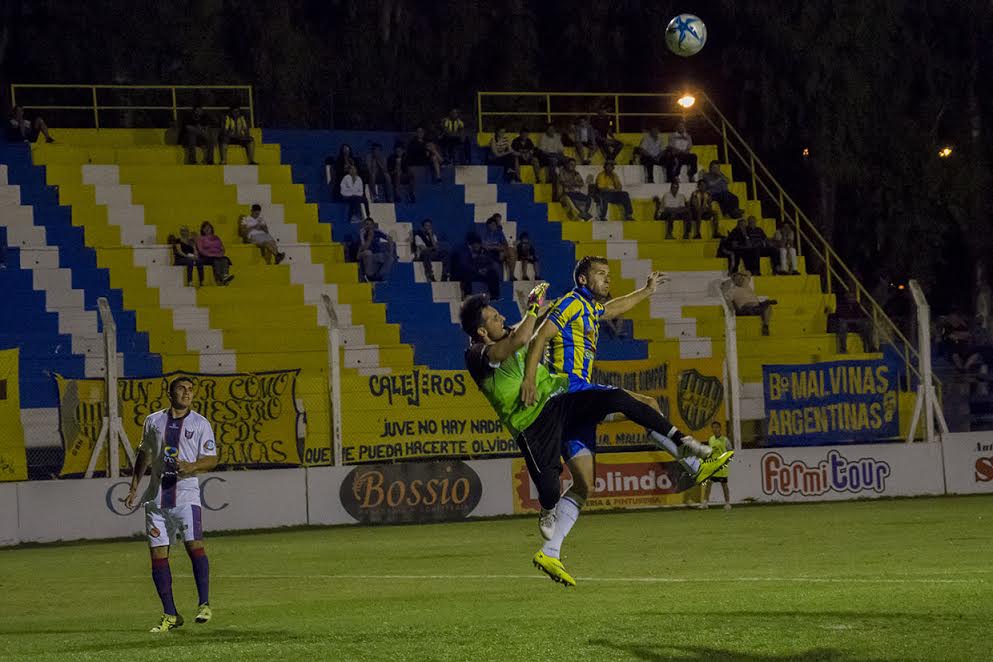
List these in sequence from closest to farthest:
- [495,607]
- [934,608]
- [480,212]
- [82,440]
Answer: [934,608], [495,607], [82,440], [480,212]

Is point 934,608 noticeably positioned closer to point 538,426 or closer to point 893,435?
point 538,426

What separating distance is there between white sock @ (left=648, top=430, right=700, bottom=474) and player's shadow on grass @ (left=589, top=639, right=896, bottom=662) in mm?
2089

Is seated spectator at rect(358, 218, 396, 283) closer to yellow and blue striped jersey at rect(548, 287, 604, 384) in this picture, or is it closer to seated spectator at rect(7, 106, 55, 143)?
seated spectator at rect(7, 106, 55, 143)

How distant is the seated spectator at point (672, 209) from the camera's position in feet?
110

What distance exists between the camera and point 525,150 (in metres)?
34.6

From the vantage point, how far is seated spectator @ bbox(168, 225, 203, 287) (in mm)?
29406

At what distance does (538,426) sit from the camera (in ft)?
38.5

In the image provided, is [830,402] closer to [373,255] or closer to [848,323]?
[848,323]

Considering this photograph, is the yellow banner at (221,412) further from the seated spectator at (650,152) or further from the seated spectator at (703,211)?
the seated spectator at (650,152)

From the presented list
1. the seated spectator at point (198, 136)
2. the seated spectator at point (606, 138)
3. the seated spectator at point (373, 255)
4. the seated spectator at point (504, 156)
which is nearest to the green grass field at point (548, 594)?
the seated spectator at point (373, 255)

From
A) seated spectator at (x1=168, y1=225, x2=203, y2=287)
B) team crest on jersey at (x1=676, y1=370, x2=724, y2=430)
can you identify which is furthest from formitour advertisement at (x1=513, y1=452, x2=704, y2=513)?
seated spectator at (x1=168, y1=225, x2=203, y2=287)

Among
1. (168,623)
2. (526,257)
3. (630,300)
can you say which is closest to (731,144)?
(526,257)

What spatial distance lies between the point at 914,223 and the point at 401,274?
13425 mm

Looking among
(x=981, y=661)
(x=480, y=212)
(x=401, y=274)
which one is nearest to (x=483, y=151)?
(x=480, y=212)
